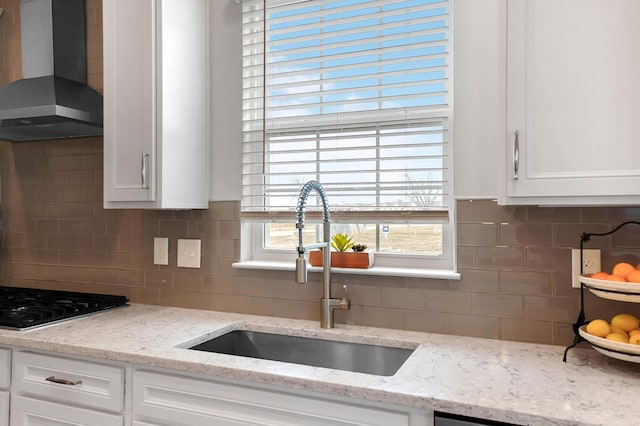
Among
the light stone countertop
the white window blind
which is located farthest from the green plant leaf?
the light stone countertop

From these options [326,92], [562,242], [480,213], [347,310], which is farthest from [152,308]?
[562,242]

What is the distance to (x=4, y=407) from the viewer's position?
1.78 meters

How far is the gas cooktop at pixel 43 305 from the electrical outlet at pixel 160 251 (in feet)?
0.77

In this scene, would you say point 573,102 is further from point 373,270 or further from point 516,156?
point 373,270

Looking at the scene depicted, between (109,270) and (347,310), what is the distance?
4.13 feet

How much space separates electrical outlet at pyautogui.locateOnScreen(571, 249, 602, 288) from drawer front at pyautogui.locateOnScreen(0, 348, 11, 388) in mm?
1978

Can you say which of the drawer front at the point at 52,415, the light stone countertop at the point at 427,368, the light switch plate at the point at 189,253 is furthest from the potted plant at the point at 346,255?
the drawer front at the point at 52,415

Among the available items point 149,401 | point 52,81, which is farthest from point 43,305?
point 52,81

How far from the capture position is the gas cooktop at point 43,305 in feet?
6.12

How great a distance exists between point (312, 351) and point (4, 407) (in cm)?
112

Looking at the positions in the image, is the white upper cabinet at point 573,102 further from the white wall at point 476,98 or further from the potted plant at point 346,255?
the potted plant at point 346,255

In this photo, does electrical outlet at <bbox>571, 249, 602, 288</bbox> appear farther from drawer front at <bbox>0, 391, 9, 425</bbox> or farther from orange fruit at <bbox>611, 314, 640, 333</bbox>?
drawer front at <bbox>0, 391, 9, 425</bbox>

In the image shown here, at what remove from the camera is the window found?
6.27 feet

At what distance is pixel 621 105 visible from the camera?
1.35 m
